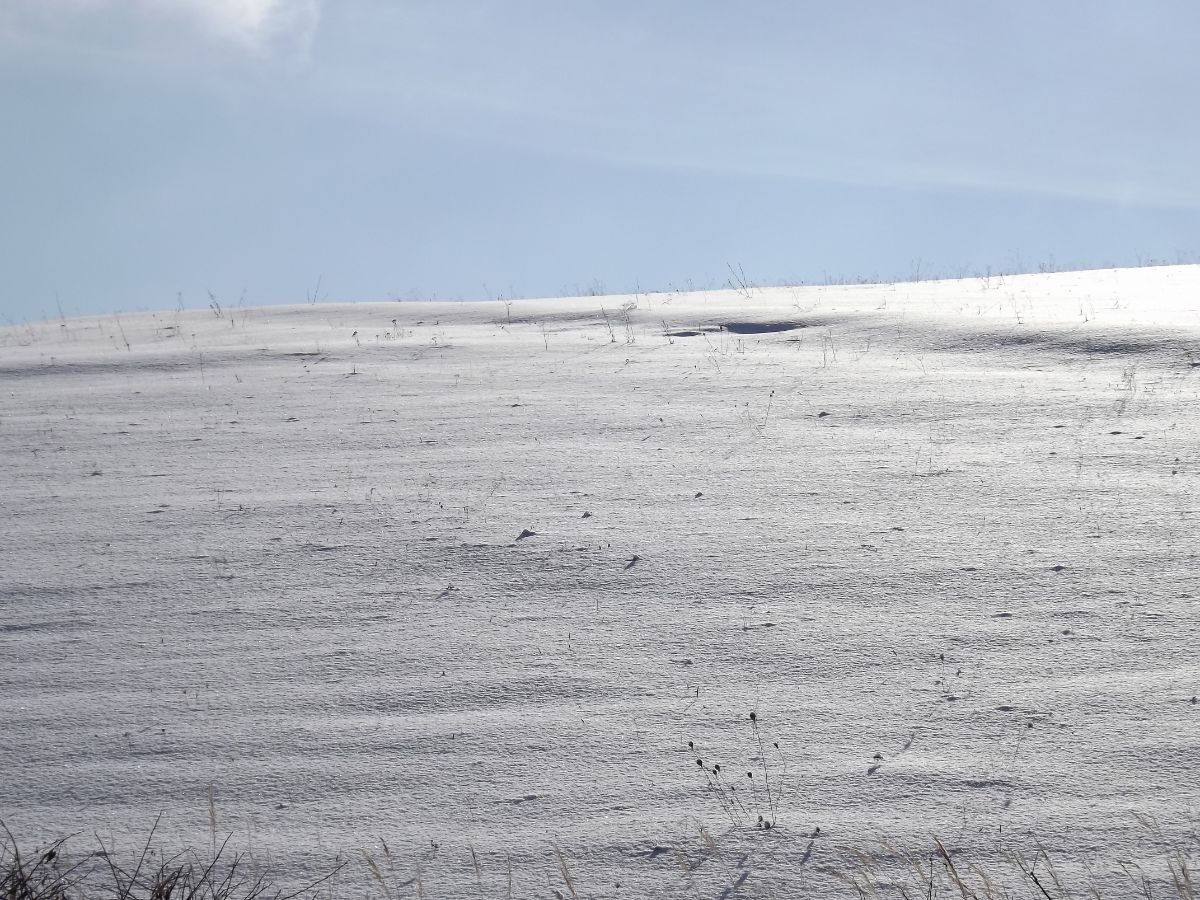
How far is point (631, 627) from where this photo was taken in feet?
13.2

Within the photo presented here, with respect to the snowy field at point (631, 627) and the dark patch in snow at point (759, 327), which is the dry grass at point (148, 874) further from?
the dark patch in snow at point (759, 327)

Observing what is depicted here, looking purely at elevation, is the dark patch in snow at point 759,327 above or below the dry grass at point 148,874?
above

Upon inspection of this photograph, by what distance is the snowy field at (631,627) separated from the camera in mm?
2900

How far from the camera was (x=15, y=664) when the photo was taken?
3.96 metres

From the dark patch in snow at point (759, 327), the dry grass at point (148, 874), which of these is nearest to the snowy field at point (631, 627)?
the dry grass at point (148, 874)

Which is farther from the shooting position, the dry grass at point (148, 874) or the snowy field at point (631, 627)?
the snowy field at point (631, 627)

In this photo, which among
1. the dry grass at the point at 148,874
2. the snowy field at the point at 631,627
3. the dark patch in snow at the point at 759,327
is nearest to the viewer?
the dry grass at the point at 148,874

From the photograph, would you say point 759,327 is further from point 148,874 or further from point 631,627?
point 148,874

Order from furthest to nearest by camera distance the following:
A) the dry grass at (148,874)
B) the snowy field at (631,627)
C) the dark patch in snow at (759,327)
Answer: the dark patch in snow at (759,327) → the snowy field at (631,627) → the dry grass at (148,874)

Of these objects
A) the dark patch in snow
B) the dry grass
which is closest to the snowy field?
the dry grass

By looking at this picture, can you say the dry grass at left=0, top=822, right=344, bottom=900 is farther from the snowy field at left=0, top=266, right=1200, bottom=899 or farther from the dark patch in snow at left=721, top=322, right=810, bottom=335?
the dark patch in snow at left=721, top=322, right=810, bottom=335

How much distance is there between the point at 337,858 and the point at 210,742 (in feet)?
2.58

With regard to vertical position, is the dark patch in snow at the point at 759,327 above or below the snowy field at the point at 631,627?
above

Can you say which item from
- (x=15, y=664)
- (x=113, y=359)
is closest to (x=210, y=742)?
(x=15, y=664)
